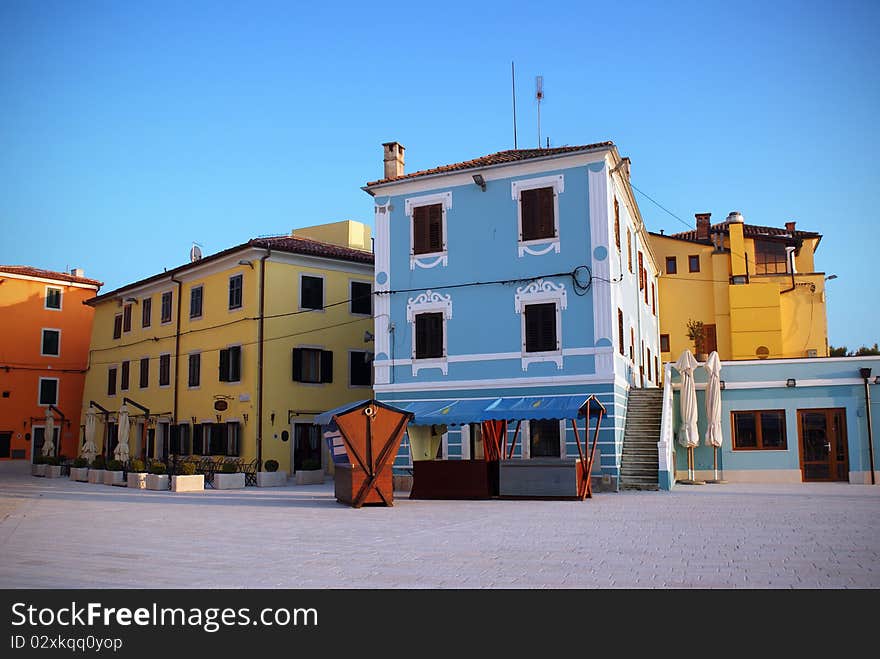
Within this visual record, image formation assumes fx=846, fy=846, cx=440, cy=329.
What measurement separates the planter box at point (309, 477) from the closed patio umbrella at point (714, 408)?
1328 centimetres

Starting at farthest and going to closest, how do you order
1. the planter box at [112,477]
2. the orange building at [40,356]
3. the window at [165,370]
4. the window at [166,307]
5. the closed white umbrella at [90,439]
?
the orange building at [40,356]
the window at [166,307]
the window at [165,370]
the closed white umbrella at [90,439]
the planter box at [112,477]

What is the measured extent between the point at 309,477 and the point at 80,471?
9.84 meters

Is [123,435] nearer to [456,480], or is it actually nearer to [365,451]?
[456,480]

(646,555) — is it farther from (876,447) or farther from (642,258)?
(642,258)

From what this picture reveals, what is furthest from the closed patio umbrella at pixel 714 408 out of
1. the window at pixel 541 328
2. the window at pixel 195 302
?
the window at pixel 195 302

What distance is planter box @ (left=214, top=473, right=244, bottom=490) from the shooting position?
27344mm

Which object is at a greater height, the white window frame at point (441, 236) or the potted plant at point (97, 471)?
the white window frame at point (441, 236)

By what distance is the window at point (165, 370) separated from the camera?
123ft

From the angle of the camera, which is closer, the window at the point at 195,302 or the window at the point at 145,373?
the window at the point at 195,302

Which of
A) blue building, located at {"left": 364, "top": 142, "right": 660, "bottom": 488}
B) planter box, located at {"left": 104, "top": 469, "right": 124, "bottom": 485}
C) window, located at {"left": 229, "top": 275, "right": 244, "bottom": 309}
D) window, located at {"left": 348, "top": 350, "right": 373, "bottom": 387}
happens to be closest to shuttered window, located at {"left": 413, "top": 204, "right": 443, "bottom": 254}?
blue building, located at {"left": 364, "top": 142, "right": 660, "bottom": 488}

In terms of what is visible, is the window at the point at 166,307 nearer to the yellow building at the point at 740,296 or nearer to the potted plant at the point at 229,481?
the potted plant at the point at 229,481

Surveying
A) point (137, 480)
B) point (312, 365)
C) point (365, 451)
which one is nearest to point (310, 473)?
point (312, 365)

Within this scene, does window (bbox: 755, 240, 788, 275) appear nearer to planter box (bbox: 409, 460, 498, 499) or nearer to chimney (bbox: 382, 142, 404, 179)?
chimney (bbox: 382, 142, 404, 179)
